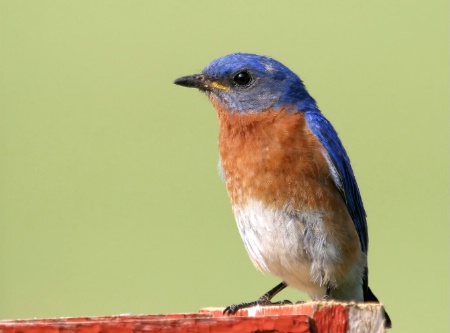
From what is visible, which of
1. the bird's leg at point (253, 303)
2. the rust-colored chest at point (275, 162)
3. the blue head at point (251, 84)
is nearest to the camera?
the bird's leg at point (253, 303)

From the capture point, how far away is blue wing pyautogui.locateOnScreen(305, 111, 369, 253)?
250 inches

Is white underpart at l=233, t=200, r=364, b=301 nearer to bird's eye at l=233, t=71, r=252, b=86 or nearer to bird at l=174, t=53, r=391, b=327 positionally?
bird at l=174, t=53, r=391, b=327

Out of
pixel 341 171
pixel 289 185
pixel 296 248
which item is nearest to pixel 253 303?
pixel 296 248

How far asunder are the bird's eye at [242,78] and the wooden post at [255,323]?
293 centimetres

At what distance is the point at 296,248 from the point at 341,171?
66 cm

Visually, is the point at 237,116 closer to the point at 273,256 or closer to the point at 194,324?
the point at 273,256

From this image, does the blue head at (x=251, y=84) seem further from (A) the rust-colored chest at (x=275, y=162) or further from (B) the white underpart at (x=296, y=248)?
(B) the white underpart at (x=296, y=248)

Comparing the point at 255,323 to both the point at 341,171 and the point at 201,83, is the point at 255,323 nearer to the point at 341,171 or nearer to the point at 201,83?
the point at 341,171

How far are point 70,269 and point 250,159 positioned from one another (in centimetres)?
534

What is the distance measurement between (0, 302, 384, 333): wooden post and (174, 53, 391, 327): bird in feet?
6.45

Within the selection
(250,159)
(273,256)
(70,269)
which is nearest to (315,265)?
(273,256)

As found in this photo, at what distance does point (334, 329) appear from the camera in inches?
153

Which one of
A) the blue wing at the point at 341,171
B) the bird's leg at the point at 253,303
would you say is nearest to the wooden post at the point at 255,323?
the bird's leg at the point at 253,303

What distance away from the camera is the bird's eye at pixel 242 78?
22.4ft
